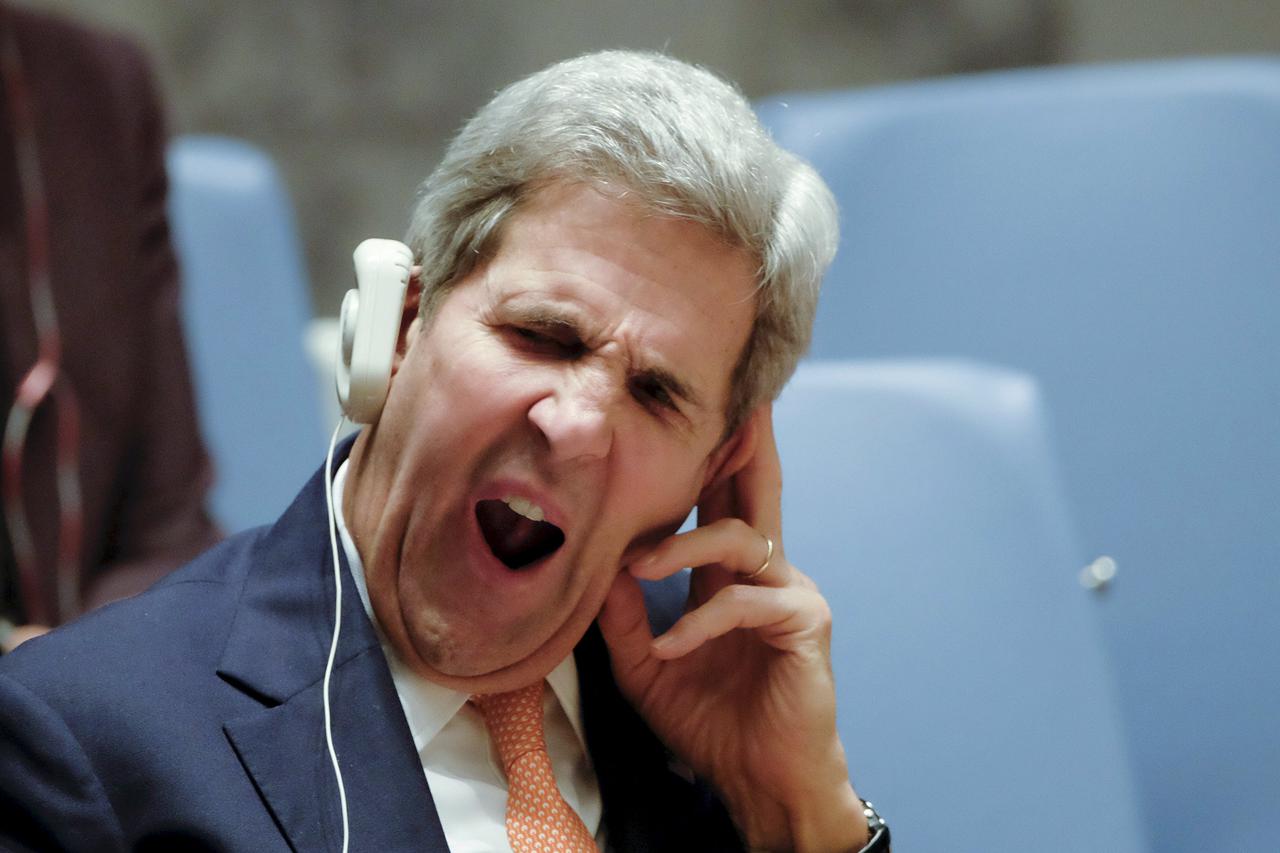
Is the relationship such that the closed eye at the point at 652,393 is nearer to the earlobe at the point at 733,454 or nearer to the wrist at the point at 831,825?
the earlobe at the point at 733,454

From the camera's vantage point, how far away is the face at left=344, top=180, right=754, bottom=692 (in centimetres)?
109

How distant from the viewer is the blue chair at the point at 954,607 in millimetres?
1477

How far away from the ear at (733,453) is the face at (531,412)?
113 millimetres

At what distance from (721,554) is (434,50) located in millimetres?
2605

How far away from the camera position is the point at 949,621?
60.8 inches

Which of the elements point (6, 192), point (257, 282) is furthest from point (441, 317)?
point (257, 282)

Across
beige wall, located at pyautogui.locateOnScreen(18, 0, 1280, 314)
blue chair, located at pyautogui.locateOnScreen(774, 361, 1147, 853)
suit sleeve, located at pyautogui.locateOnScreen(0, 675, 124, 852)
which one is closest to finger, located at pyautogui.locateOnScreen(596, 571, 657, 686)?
blue chair, located at pyautogui.locateOnScreen(774, 361, 1147, 853)

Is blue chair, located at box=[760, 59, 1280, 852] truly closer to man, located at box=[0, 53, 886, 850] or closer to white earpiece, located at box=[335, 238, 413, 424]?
man, located at box=[0, 53, 886, 850]

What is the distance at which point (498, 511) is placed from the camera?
3.86 ft

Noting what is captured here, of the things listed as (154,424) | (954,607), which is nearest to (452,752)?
(954,607)

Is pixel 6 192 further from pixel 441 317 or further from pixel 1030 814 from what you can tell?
pixel 1030 814

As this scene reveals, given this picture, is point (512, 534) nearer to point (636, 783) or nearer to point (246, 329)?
point (636, 783)

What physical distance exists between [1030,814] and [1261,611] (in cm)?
68

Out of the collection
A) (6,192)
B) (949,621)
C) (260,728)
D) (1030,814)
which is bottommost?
(1030,814)
